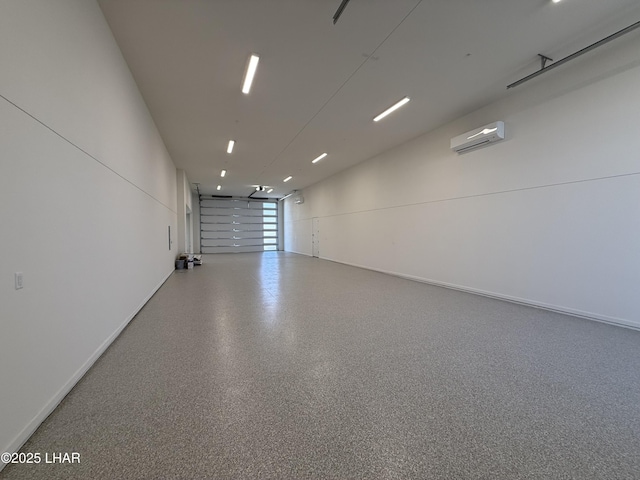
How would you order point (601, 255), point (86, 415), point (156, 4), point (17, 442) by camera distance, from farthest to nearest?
point (601, 255) < point (156, 4) < point (86, 415) < point (17, 442)

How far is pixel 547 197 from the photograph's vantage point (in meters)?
4.40

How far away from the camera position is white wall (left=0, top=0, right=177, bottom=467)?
1569mm

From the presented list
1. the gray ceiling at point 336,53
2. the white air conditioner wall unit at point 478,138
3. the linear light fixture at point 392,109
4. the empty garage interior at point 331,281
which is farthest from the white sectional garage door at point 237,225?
the white air conditioner wall unit at point 478,138

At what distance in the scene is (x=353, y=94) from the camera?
4742mm

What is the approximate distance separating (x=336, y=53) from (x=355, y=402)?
4.16 m

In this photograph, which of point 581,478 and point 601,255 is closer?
point 581,478

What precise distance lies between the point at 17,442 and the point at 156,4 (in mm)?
3955

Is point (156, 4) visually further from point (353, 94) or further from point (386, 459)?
point (386, 459)

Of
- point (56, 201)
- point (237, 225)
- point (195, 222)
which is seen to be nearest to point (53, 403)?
point (56, 201)

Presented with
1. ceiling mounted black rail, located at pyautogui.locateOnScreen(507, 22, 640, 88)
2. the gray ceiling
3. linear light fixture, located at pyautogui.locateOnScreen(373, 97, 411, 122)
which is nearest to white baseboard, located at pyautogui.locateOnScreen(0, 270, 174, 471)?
the gray ceiling

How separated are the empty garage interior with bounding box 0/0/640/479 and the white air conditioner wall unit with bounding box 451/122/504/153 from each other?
0.25 feet

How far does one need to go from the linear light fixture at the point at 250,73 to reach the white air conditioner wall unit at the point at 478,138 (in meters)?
4.24

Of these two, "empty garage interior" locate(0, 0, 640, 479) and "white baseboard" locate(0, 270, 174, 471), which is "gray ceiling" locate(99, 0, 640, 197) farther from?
"white baseboard" locate(0, 270, 174, 471)

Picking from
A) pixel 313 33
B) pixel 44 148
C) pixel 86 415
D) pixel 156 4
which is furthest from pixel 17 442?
pixel 313 33
